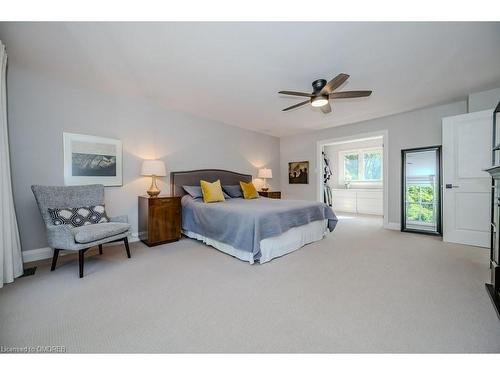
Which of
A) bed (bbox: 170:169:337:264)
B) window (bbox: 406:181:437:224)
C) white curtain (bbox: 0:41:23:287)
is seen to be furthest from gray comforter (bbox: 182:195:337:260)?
white curtain (bbox: 0:41:23:287)

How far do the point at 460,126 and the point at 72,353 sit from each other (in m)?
5.21

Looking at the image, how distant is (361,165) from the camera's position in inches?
266

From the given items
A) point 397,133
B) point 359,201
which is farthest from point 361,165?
point 397,133

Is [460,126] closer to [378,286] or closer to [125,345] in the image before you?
[378,286]

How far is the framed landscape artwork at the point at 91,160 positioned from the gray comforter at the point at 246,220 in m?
1.26

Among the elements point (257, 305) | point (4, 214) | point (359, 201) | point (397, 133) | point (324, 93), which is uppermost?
point (324, 93)

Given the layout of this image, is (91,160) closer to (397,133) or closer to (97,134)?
(97,134)

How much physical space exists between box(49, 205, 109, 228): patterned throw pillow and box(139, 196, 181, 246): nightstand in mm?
590

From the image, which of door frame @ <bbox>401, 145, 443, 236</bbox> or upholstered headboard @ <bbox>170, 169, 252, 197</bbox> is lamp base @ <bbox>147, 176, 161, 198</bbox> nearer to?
upholstered headboard @ <bbox>170, 169, 252, 197</bbox>

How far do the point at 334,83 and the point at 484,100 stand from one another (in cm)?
287

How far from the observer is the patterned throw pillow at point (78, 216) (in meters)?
2.44

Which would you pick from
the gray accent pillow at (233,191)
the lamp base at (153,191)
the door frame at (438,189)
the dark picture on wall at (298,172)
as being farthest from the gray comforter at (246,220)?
the dark picture on wall at (298,172)

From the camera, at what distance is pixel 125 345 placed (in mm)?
1254

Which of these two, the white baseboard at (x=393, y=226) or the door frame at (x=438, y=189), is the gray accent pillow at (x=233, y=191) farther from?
the door frame at (x=438, y=189)
